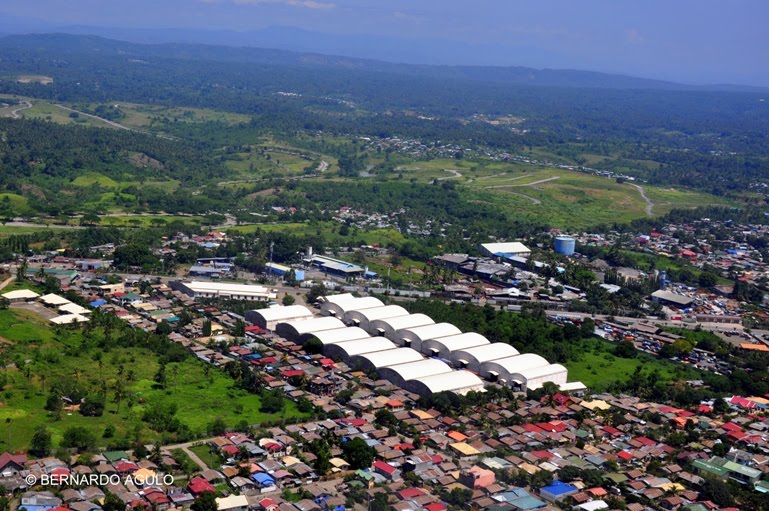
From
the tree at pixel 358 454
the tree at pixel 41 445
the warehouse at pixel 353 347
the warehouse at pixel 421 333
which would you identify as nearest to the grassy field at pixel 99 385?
the tree at pixel 41 445

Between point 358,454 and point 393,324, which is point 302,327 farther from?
point 358,454

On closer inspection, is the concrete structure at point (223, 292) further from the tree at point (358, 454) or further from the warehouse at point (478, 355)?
the tree at point (358, 454)

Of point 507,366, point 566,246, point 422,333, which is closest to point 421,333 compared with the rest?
point 422,333

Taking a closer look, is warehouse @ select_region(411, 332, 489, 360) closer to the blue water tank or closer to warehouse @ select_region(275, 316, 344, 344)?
warehouse @ select_region(275, 316, 344, 344)

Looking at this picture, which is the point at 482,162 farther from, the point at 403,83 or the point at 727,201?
the point at 403,83

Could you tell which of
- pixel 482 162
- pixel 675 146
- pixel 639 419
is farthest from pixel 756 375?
pixel 675 146
